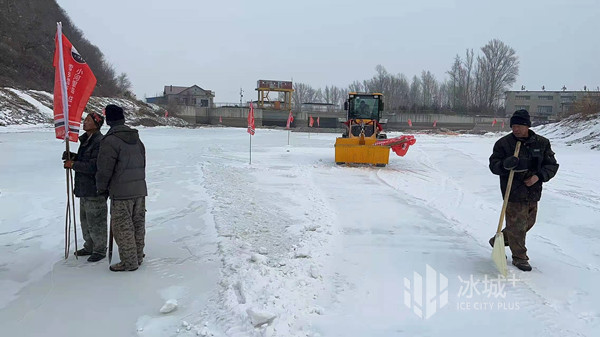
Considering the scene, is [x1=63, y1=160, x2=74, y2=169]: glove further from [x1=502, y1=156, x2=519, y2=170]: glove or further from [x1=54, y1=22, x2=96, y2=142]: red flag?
[x1=502, y1=156, x2=519, y2=170]: glove

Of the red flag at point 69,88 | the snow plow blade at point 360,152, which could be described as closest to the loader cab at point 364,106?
the snow plow blade at point 360,152

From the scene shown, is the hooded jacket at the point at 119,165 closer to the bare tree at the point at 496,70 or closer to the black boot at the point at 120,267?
the black boot at the point at 120,267

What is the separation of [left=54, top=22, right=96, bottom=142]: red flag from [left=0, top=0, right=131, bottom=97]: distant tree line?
36909 millimetres

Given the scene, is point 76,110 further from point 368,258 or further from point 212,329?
point 368,258

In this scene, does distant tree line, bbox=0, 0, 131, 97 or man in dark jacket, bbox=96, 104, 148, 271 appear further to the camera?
distant tree line, bbox=0, 0, 131, 97

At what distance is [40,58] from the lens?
46.2 meters

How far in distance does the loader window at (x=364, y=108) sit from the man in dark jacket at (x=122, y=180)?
1396 cm

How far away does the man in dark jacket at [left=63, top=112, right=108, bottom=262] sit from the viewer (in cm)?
430

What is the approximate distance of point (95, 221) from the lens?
14.7 ft

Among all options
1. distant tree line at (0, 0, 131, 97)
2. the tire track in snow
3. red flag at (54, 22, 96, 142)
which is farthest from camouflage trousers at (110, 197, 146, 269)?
distant tree line at (0, 0, 131, 97)

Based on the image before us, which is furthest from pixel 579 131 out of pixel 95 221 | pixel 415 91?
pixel 415 91

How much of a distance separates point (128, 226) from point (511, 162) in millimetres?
3990

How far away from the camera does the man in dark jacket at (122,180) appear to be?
4.04 metres

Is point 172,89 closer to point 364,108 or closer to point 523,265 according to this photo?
point 364,108
